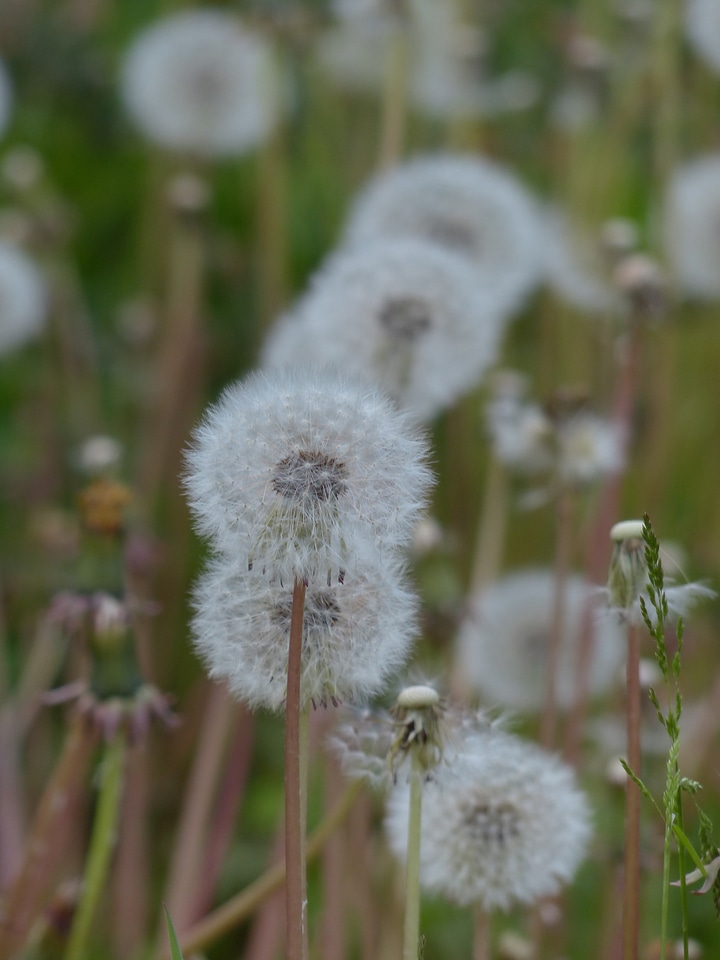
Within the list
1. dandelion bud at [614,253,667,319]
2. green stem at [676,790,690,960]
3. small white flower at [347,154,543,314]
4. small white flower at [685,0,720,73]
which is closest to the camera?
green stem at [676,790,690,960]

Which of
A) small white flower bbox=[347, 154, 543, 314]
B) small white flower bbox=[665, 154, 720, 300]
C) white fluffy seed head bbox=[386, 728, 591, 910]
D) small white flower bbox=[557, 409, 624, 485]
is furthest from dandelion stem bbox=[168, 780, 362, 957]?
small white flower bbox=[665, 154, 720, 300]

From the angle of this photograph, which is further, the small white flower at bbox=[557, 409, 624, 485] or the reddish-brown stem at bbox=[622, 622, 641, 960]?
the small white flower at bbox=[557, 409, 624, 485]

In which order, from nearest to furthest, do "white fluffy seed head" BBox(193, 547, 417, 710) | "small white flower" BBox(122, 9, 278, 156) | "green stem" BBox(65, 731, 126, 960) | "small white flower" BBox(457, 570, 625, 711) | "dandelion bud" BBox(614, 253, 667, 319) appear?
"white fluffy seed head" BBox(193, 547, 417, 710) < "green stem" BBox(65, 731, 126, 960) < "dandelion bud" BBox(614, 253, 667, 319) < "small white flower" BBox(457, 570, 625, 711) < "small white flower" BBox(122, 9, 278, 156)

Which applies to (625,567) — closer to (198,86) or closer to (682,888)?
(682,888)

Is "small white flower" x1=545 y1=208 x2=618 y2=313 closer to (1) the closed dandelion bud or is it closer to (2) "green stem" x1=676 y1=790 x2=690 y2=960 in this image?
(1) the closed dandelion bud

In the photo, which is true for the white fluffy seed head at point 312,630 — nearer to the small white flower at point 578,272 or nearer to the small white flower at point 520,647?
the small white flower at point 520,647

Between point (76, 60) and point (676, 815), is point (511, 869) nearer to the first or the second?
point (676, 815)
